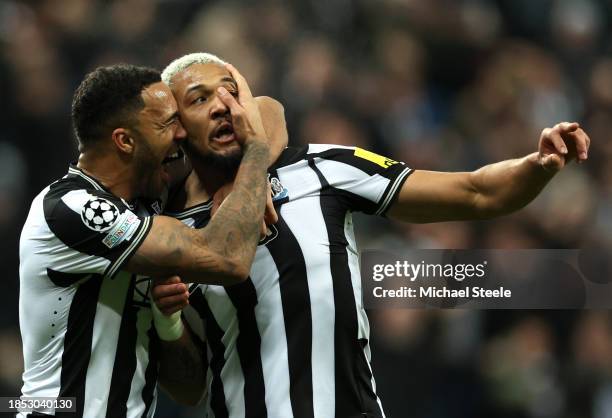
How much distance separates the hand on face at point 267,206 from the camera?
2820mm

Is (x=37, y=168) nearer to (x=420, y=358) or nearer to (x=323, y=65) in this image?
(x=323, y=65)

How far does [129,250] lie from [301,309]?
1.80ft

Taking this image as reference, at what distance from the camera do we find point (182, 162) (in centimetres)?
310

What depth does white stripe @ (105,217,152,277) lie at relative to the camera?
103 inches

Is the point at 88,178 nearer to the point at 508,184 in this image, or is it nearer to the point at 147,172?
the point at 147,172

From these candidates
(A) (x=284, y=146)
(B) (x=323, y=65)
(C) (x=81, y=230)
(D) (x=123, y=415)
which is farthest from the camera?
(B) (x=323, y=65)

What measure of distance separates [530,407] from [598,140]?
150 centimetres

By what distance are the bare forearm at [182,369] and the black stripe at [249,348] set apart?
0.60 ft

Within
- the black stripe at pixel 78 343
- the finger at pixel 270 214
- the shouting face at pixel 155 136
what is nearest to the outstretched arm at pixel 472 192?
the finger at pixel 270 214

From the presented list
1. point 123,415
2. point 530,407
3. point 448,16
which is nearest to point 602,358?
point 530,407

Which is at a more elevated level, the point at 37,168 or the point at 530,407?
the point at 37,168

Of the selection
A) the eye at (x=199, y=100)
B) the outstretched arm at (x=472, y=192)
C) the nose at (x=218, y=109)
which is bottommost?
the outstretched arm at (x=472, y=192)

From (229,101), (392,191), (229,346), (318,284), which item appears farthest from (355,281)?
(229,101)

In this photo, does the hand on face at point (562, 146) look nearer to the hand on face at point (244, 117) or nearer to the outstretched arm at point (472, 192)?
the outstretched arm at point (472, 192)
